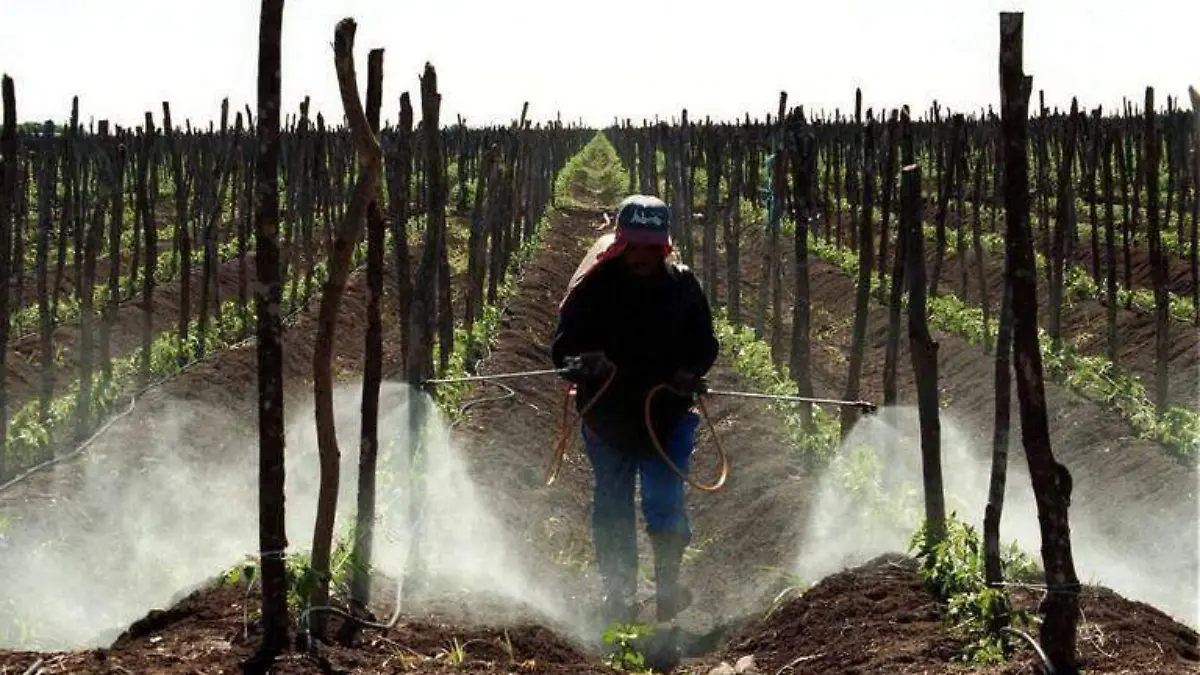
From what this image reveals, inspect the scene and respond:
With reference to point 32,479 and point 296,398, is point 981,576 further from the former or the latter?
point 296,398

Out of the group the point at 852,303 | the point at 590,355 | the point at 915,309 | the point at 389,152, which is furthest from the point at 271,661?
the point at 852,303

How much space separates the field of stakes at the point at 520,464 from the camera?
507 cm

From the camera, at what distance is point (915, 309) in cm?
653

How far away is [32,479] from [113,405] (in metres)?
2.65

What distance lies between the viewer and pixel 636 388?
6.80 meters

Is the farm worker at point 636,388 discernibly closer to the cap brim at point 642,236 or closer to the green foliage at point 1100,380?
the cap brim at point 642,236

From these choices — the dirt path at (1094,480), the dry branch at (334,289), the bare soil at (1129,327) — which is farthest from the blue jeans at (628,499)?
the bare soil at (1129,327)

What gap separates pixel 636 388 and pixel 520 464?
3.33 meters

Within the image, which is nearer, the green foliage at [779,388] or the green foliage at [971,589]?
the green foliage at [971,589]

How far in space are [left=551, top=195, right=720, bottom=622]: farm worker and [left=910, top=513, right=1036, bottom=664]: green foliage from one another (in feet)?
3.89

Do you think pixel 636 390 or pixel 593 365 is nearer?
pixel 593 365

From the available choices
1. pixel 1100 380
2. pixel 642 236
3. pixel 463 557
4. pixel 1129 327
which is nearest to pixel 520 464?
pixel 463 557

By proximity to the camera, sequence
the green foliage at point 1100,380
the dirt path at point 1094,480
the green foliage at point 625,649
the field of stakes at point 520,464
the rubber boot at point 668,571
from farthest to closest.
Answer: the green foliage at point 1100,380, the dirt path at point 1094,480, the rubber boot at point 668,571, the green foliage at point 625,649, the field of stakes at point 520,464

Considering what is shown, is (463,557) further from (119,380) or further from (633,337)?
(119,380)
